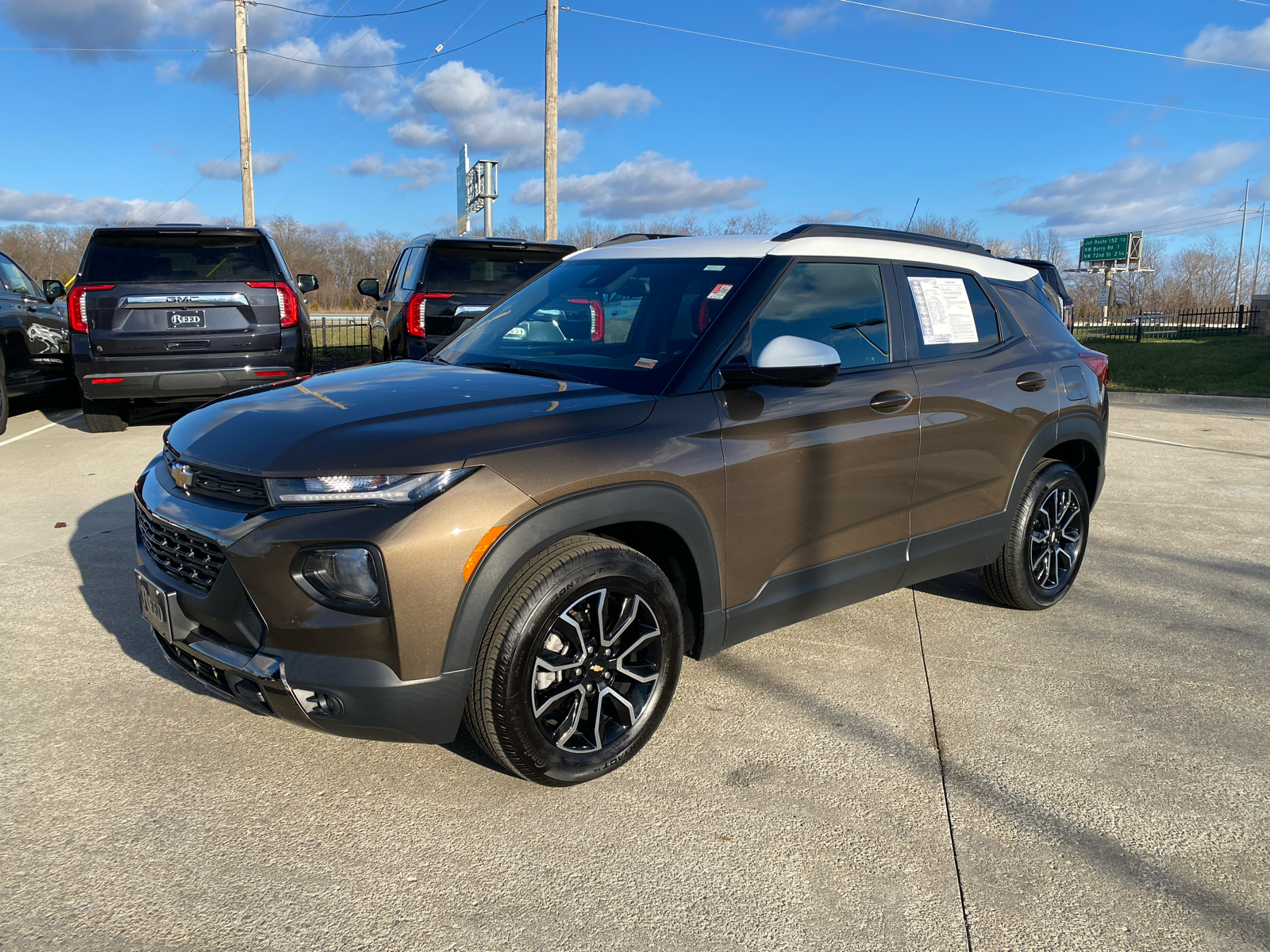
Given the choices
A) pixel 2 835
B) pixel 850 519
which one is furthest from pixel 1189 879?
pixel 2 835

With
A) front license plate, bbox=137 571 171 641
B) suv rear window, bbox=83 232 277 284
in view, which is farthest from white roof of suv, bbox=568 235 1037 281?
suv rear window, bbox=83 232 277 284

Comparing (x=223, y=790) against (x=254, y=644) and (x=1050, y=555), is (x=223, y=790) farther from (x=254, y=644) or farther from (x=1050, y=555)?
(x=1050, y=555)

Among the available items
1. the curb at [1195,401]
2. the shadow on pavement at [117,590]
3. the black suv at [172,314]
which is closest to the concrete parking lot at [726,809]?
the shadow on pavement at [117,590]

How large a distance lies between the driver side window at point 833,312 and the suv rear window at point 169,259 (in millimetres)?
6218

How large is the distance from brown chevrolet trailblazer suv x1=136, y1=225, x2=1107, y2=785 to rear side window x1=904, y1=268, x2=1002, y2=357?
0.01 meters

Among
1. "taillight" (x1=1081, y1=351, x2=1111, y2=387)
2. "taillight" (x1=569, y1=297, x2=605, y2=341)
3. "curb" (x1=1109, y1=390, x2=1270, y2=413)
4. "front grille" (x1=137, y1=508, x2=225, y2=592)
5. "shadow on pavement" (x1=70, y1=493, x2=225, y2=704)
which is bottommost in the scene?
"shadow on pavement" (x1=70, y1=493, x2=225, y2=704)

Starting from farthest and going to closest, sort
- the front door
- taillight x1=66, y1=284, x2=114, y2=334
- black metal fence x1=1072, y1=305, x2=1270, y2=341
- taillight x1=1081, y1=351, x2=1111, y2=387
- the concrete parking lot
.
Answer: black metal fence x1=1072, y1=305, x2=1270, y2=341 < taillight x1=66, y1=284, x2=114, y2=334 < taillight x1=1081, y1=351, x2=1111, y2=387 < the front door < the concrete parking lot

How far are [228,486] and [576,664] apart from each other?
3.92ft

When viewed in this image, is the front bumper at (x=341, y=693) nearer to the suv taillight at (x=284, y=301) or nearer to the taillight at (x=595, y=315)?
the taillight at (x=595, y=315)

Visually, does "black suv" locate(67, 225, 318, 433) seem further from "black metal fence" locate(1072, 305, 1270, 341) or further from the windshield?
"black metal fence" locate(1072, 305, 1270, 341)

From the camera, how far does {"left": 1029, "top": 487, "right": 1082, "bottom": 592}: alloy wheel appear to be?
4.74 meters

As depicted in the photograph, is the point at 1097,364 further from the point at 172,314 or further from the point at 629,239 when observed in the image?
the point at 172,314

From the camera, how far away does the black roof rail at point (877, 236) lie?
3.74 metres

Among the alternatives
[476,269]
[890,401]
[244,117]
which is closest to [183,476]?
[890,401]
